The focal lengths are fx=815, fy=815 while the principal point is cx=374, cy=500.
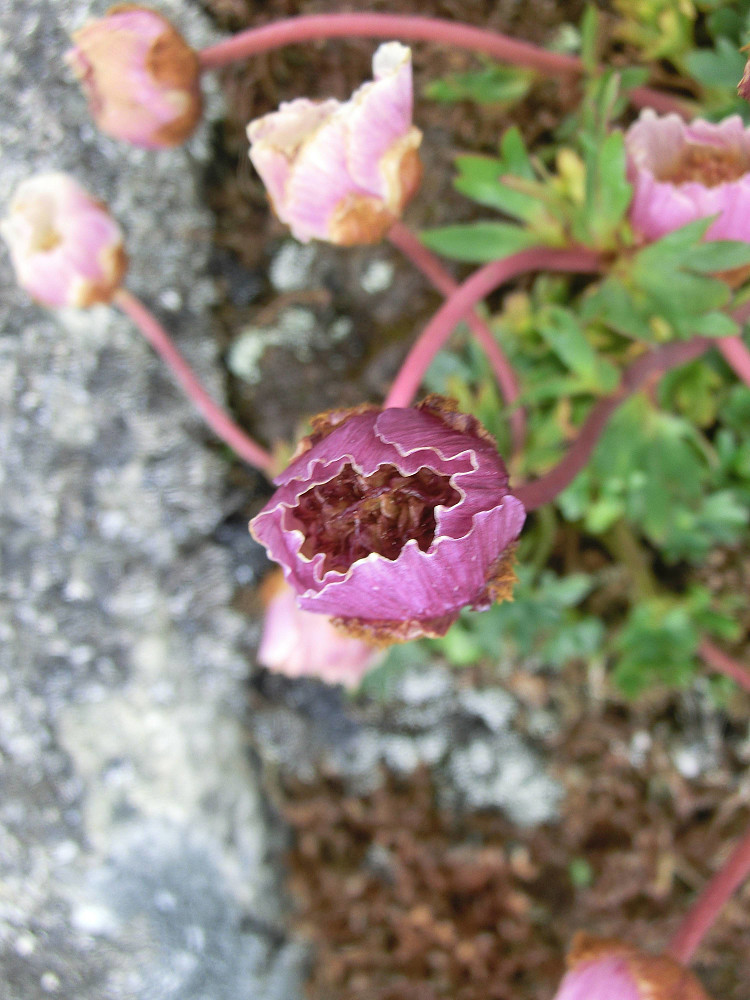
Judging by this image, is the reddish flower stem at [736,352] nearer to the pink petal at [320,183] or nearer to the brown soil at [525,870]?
the pink petal at [320,183]

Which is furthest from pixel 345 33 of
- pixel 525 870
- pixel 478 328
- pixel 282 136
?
pixel 525 870

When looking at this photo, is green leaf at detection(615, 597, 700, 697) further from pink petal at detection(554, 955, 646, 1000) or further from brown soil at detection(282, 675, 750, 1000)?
pink petal at detection(554, 955, 646, 1000)

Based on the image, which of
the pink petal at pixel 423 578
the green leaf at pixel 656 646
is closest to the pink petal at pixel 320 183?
the pink petal at pixel 423 578

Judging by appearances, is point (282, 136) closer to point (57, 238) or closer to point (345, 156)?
point (345, 156)

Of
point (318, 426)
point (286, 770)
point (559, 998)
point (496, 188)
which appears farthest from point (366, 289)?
point (559, 998)

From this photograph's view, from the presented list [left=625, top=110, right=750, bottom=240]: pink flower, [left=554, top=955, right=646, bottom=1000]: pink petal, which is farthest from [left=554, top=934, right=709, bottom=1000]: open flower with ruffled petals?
[left=625, top=110, right=750, bottom=240]: pink flower
